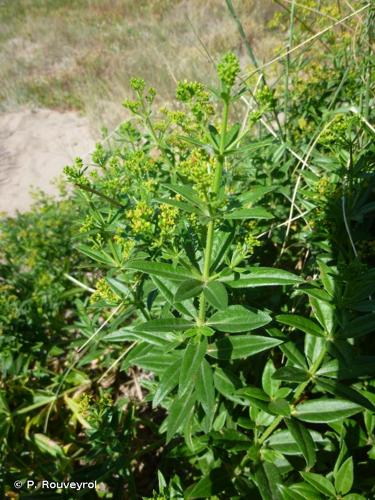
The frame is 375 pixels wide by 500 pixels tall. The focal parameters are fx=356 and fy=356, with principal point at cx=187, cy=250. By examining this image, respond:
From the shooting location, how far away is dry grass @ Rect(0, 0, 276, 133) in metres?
9.70

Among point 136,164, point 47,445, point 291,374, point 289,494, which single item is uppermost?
point 136,164

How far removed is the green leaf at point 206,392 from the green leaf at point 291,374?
10.1 inches

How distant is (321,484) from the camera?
1.51 metres

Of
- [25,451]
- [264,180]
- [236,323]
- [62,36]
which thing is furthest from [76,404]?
[62,36]

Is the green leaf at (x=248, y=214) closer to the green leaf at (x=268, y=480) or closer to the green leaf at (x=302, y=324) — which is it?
the green leaf at (x=302, y=324)

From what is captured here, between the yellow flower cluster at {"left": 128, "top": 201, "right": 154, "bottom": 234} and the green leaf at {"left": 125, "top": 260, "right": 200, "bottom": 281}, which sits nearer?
the green leaf at {"left": 125, "top": 260, "right": 200, "bottom": 281}

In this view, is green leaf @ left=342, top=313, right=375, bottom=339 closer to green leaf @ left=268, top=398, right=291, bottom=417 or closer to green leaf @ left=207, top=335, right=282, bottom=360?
green leaf @ left=207, top=335, right=282, bottom=360

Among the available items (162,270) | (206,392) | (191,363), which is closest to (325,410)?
(206,392)

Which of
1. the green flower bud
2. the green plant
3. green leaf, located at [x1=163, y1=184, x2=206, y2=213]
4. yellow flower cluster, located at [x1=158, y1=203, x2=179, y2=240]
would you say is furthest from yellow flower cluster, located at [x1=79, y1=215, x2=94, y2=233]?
the green flower bud

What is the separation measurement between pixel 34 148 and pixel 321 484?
32.8 ft

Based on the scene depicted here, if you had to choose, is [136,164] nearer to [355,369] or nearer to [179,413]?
[179,413]

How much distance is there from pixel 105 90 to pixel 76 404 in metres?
9.94

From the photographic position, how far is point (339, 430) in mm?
1664

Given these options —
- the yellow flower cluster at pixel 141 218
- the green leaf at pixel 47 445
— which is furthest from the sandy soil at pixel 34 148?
the yellow flower cluster at pixel 141 218
